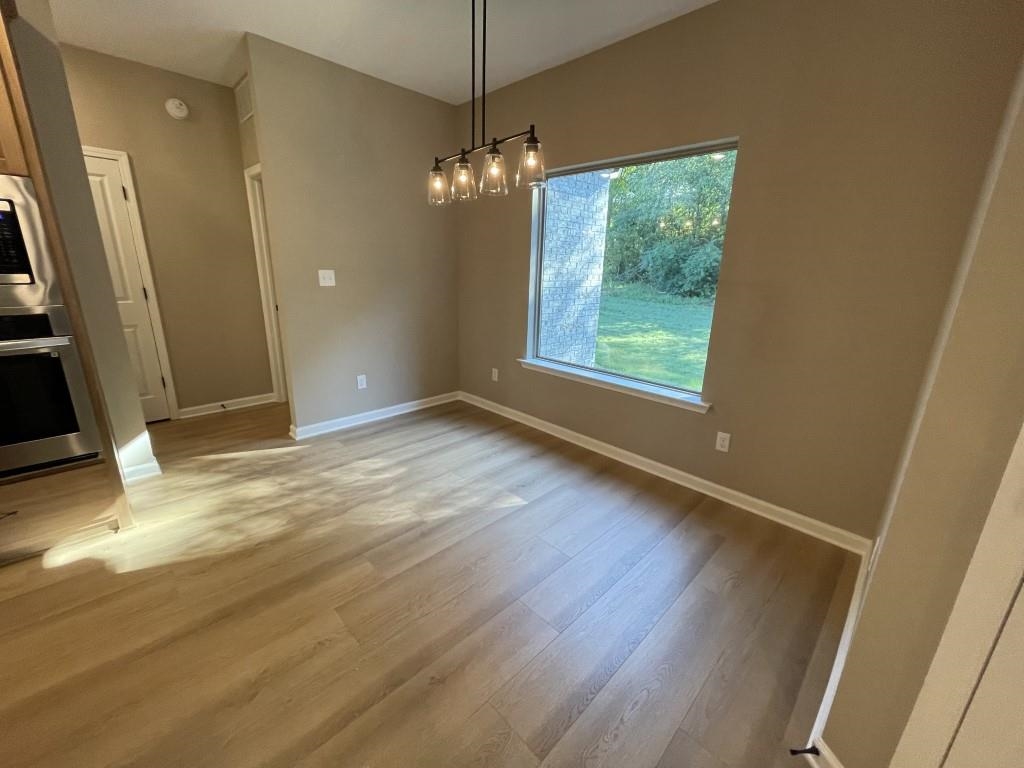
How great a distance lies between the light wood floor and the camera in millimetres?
1206

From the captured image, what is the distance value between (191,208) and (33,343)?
218 centimetres

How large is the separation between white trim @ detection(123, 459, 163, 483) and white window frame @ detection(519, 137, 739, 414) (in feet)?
8.75

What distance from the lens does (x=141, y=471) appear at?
2.60 metres

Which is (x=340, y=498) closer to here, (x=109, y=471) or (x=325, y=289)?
(x=109, y=471)

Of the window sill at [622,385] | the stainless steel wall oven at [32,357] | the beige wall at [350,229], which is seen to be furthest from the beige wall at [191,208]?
the window sill at [622,385]

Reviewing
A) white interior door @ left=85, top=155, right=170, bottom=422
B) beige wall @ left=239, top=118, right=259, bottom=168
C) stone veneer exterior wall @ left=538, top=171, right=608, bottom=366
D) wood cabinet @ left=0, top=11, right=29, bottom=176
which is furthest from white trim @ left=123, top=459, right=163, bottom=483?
stone veneer exterior wall @ left=538, top=171, right=608, bottom=366

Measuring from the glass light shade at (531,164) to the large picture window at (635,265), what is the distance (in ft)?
3.82

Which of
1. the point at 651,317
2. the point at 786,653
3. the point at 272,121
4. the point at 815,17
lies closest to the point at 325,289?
the point at 272,121

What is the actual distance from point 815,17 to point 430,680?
3.16 metres

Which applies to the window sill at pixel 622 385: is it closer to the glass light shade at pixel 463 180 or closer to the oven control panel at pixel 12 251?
the glass light shade at pixel 463 180

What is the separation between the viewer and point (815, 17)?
1826 mm

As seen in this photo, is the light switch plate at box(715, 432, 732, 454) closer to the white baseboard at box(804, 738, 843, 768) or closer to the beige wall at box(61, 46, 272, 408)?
the white baseboard at box(804, 738, 843, 768)

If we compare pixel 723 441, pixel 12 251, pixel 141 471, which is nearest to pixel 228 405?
pixel 141 471

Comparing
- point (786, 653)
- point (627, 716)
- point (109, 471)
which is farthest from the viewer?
point (109, 471)
